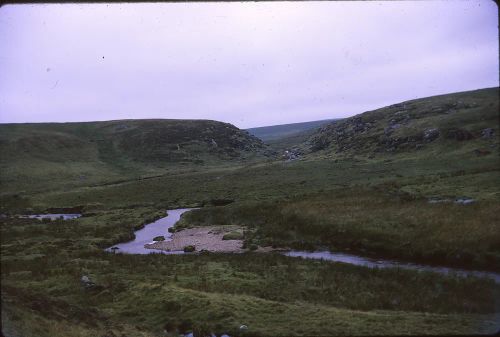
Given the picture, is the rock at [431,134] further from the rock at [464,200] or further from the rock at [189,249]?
the rock at [189,249]

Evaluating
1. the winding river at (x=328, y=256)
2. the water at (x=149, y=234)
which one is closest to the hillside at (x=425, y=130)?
the winding river at (x=328, y=256)

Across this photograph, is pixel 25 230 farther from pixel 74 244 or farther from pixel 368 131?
pixel 368 131

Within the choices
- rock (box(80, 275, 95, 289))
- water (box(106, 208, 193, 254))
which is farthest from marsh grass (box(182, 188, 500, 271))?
rock (box(80, 275, 95, 289))

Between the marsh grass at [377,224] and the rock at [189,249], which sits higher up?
the marsh grass at [377,224]

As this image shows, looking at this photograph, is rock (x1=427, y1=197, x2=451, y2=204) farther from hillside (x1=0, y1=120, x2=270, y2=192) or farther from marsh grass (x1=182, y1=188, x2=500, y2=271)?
hillside (x1=0, y1=120, x2=270, y2=192)

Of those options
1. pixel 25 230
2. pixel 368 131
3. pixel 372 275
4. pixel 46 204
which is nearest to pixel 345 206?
pixel 372 275

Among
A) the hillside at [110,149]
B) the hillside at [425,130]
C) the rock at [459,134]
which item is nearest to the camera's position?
the hillside at [425,130]

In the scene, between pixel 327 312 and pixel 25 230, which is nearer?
pixel 327 312
